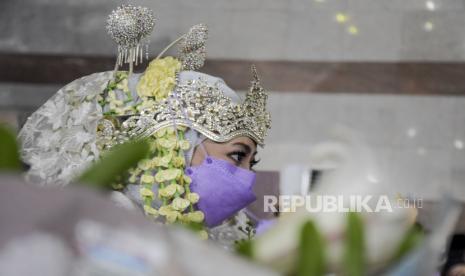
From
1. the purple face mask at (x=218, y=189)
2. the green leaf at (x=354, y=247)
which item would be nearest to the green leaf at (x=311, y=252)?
the green leaf at (x=354, y=247)

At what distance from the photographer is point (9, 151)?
23.8 inches

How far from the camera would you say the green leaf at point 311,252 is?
641 mm

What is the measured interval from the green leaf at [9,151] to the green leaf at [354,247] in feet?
0.72

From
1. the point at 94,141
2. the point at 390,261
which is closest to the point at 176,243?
the point at 390,261

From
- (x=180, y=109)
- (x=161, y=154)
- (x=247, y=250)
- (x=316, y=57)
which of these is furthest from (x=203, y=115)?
(x=316, y=57)

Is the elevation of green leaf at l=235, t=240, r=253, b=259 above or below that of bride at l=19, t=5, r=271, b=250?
below

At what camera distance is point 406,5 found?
485cm

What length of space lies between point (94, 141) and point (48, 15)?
3026 millimetres

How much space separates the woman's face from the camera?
215 centimetres

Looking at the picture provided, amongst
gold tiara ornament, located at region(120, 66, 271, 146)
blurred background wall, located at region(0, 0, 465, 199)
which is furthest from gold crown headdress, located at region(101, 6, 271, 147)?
blurred background wall, located at region(0, 0, 465, 199)

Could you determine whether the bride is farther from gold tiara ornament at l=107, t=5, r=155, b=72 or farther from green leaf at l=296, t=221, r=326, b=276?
green leaf at l=296, t=221, r=326, b=276

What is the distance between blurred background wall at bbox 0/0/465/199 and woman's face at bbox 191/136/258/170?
246 cm

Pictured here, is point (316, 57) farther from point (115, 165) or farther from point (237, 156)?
point (115, 165)

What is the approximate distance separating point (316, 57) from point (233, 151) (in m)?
2.69
